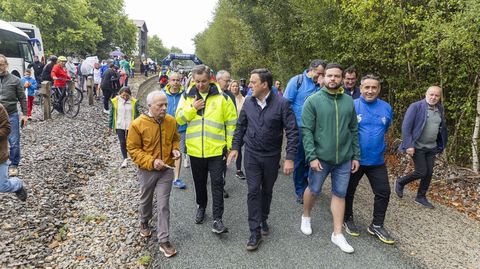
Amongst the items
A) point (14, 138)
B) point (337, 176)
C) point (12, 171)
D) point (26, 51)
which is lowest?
point (12, 171)

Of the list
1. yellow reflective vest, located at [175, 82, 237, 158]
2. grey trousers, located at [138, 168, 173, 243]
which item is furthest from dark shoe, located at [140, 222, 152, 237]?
yellow reflective vest, located at [175, 82, 237, 158]

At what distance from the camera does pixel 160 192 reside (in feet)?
12.8

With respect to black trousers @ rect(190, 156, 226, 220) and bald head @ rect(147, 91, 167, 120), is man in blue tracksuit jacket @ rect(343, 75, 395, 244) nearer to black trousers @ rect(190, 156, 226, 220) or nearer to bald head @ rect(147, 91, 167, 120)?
black trousers @ rect(190, 156, 226, 220)

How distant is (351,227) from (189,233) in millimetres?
2015

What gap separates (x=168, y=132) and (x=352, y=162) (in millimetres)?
2090

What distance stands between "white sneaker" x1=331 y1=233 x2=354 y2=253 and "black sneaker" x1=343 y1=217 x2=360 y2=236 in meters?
0.38

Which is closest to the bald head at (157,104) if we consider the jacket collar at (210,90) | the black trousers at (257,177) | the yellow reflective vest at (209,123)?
the yellow reflective vest at (209,123)

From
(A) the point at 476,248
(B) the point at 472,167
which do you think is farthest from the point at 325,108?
(B) the point at 472,167

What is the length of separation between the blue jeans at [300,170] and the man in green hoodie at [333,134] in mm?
1072

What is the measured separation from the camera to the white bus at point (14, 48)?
1606 cm

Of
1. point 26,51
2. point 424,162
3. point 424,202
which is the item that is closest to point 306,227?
point 424,162

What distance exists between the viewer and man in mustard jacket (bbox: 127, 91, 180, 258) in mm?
3811

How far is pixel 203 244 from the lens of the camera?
4.08m

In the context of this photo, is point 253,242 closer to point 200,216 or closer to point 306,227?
point 306,227
